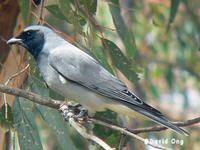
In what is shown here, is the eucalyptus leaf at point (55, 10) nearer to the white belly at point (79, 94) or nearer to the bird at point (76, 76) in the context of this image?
the bird at point (76, 76)

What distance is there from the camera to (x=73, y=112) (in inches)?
149

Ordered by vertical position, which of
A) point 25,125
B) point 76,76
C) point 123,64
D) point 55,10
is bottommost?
point 25,125

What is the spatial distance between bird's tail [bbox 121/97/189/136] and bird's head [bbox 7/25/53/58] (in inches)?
27.9

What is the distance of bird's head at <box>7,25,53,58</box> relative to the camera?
13.5ft

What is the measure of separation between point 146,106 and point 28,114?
2.17ft

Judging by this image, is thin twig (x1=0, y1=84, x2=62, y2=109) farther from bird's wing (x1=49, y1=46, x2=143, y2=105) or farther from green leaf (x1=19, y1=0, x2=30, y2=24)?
green leaf (x1=19, y1=0, x2=30, y2=24)

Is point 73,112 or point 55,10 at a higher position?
point 55,10

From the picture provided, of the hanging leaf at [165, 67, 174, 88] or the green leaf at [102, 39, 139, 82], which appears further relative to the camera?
the hanging leaf at [165, 67, 174, 88]

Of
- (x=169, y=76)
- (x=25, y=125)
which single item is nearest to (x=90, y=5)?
(x=25, y=125)

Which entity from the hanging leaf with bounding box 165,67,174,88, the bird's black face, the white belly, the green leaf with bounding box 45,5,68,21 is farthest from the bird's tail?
the hanging leaf with bounding box 165,67,174,88

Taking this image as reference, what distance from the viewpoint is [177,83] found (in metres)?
7.78

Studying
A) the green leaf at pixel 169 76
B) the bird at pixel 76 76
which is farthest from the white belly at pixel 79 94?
the green leaf at pixel 169 76

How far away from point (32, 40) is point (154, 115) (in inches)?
39.5

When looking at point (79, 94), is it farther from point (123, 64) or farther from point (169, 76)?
point (169, 76)
